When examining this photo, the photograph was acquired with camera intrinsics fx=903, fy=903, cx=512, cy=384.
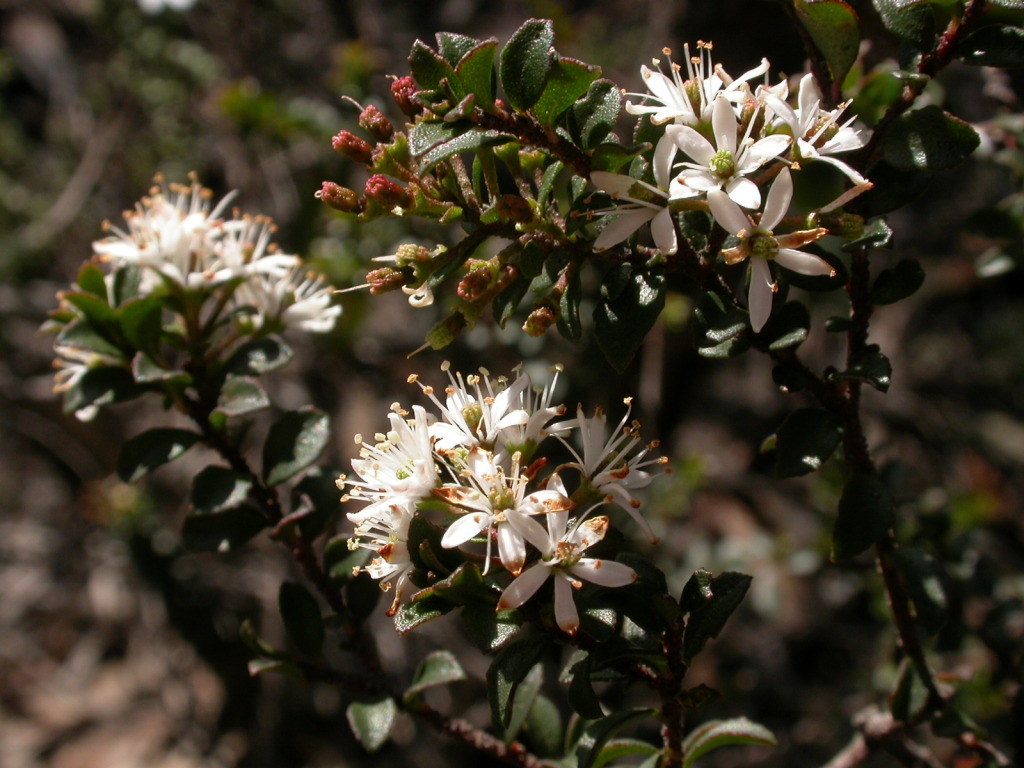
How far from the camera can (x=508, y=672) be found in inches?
41.5

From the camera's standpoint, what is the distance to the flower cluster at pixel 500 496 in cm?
104

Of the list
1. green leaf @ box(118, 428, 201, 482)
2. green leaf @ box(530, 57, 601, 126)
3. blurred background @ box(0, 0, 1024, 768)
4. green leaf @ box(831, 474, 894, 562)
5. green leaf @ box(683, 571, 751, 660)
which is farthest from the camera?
blurred background @ box(0, 0, 1024, 768)

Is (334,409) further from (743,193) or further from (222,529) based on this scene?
(743,193)

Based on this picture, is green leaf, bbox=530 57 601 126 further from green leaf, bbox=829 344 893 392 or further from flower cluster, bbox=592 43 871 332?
green leaf, bbox=829 344 893 392

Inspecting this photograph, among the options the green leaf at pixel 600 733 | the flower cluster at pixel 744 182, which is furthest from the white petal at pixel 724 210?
the green leaf at pixel 600 733

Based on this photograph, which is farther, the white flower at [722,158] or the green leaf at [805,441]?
the green leaf at [805,441]

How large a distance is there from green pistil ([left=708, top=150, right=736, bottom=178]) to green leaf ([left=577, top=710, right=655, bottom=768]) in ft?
2.23

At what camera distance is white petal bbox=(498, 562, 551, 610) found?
101 cm

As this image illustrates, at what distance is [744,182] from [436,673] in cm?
85

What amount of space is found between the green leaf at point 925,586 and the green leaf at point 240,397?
3.30 ft

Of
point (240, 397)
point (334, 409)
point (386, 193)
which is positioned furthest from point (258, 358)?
point (334, 409)

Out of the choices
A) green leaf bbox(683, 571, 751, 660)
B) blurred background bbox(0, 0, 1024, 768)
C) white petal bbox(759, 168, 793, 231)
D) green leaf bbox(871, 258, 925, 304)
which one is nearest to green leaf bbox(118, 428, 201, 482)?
green leaf bbox(683, 571, 751, 660)

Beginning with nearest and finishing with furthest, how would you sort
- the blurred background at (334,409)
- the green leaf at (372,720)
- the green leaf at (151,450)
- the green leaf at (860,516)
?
1. the green leaf at (860,516)
2. the green leaf at (372,720)
3. the green leaf at (151,450)
4. the blurred background at (334,409)

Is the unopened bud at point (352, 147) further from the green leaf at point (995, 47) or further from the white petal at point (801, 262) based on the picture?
the green leaf at point (995, 47)
